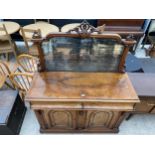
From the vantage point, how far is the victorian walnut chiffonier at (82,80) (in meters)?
1.37

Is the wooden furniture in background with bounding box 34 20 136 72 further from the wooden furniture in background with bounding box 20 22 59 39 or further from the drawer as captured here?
the wooden furniture in background with bounding box 20 22 59 39

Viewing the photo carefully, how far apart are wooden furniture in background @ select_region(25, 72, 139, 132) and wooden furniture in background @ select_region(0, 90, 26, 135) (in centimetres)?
38

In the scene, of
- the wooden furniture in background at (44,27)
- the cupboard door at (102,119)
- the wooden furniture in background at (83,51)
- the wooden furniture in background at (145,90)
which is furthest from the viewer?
the wooden furniture in background at (44,27)

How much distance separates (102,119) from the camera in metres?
1.76

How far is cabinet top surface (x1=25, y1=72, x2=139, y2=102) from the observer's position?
4.51ft

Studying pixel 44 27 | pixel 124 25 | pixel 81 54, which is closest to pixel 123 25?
pixel 124 25

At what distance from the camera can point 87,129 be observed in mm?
1948

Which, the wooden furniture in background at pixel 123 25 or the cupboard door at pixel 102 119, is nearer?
the cupboard door at pixel 102 119

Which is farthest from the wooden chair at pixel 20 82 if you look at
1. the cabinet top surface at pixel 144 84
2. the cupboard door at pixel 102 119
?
the cabinet top surface at pixel 144 84

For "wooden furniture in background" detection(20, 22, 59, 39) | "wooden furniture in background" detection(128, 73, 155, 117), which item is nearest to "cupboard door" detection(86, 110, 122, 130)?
"wooden furniture in background" detection(128, 73, 155, 117)

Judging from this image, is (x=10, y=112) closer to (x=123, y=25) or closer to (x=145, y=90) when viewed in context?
(x=145, y=90)

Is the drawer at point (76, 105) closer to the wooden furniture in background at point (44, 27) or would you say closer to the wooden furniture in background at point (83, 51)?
the wooden furniture in background at point (83, 51)

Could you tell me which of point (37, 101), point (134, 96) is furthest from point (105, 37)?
point (37, 101)

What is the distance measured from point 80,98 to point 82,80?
10.5 inches
